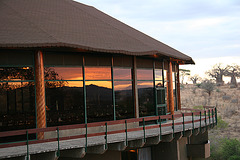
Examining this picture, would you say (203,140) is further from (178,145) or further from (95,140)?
(95,140)

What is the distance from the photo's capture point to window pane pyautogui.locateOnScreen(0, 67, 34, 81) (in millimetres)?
13709

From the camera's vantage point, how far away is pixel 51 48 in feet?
48.0

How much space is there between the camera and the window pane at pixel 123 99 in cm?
1723

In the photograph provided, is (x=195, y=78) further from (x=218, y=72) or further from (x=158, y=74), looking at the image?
(x=158, y=74)

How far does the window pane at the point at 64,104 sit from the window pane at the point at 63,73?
0.34 m

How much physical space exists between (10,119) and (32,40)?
3450 mm

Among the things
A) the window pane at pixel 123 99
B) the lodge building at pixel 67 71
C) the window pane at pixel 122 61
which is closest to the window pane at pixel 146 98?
the lodge building at pixel 67 71

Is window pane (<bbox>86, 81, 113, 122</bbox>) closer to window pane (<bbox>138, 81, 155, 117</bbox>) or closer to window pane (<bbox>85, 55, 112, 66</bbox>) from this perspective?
window pane (<bbox>85, 55, 112, 66</bbox>)

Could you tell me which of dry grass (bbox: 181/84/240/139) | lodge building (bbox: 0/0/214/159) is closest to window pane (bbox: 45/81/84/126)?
lodge building (bbox: 0/0/214/159)

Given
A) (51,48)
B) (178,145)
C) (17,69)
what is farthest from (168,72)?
(17,69)

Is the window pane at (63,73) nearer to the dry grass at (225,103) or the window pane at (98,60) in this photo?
the window pane at (98,60)

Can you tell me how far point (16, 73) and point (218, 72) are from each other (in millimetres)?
71998

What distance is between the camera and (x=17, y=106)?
1395 centimetres

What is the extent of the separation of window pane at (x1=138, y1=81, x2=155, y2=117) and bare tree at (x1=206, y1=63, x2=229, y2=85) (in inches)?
2464
